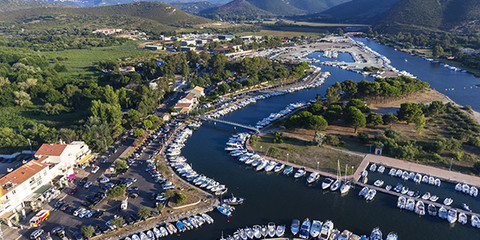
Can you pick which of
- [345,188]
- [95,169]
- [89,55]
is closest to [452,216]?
[345,188]

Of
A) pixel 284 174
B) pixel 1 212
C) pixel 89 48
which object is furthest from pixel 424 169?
pixel 89 48

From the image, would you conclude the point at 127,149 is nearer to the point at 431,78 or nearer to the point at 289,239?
the point at 289,239

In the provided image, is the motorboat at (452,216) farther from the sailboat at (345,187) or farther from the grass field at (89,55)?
the grass field at (89,55)

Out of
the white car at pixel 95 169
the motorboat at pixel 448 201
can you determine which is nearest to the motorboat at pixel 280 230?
the motorboat at pixel 448 201

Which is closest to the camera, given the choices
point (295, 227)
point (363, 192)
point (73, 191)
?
point (295, 227)

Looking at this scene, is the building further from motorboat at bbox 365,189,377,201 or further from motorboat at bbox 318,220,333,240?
motorboat at bbox 365,189,377,201

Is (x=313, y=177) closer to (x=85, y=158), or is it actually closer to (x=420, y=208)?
(x=420, y=208)
